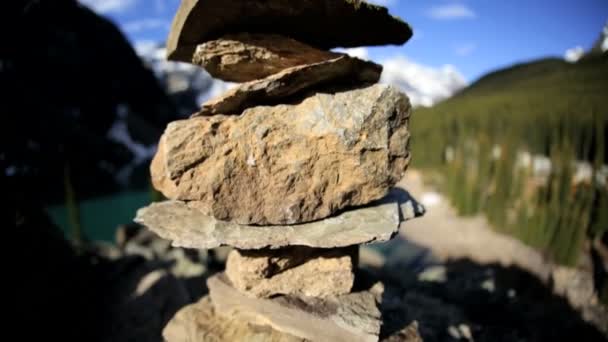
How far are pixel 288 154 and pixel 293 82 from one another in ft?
2.21

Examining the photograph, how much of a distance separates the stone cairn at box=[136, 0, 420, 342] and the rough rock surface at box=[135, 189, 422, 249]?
0.01m

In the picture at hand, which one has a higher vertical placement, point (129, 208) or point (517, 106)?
point (517, 106)

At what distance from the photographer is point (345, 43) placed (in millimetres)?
3471

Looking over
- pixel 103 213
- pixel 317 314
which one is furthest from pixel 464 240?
pixel 103 213

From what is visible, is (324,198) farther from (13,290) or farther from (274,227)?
(13,290)

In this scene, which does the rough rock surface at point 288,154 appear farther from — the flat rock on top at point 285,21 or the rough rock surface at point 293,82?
the flat rock on top at point 285,21

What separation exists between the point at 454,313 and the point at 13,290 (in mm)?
6803

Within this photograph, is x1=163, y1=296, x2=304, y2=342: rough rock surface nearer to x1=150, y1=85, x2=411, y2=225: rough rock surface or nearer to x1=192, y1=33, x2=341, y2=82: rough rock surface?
x1=150, y1=85, x2=411, y2=225: rough rock surface

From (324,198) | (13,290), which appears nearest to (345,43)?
(324,198)

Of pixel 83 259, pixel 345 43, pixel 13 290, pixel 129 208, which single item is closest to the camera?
pixel 345 43

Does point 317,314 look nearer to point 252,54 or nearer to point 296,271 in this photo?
point 296,271

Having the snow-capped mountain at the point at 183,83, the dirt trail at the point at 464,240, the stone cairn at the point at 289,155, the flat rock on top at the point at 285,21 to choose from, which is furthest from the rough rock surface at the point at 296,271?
the snow-capped mountain at the point at 183,83

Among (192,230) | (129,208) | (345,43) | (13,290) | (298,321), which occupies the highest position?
(345,43)

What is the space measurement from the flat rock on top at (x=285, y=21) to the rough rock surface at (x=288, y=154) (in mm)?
656
